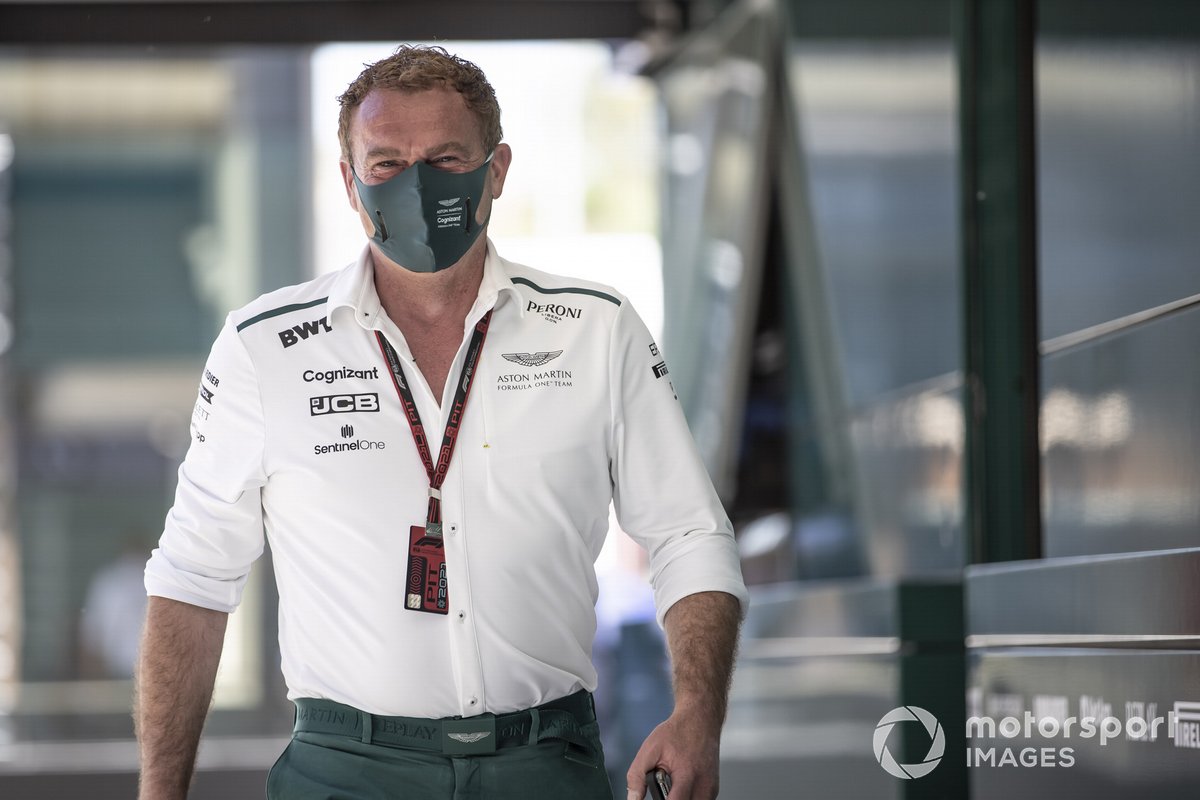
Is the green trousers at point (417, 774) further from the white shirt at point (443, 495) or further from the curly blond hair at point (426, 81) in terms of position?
the curly blond hair at point (426, 81)

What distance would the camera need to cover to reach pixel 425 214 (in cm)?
265

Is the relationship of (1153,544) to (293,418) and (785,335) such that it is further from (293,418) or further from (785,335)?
(785,335)

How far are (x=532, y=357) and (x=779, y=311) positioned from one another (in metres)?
5.89

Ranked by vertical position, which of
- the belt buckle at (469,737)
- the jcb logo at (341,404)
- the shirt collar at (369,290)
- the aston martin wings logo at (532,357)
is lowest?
the belt buckle at (469,737)

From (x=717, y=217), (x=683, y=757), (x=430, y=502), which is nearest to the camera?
(x=683, y=757)

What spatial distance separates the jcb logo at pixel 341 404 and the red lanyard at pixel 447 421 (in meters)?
0.05

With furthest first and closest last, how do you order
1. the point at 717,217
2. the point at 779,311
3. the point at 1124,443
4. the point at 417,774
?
the point at 717,217, the point at 779,311, the point at 1124,443, the point at 417,774

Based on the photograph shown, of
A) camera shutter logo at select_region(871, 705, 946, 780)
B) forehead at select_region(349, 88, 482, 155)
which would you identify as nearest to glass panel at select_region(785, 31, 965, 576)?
camera shutter logo at select_region(871, 705, 946, 780)

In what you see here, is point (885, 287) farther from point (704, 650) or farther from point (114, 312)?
point (114, 312)

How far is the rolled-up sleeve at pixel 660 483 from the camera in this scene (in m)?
2.56

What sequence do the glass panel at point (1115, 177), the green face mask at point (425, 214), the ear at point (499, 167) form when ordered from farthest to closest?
1. the glass panel at point (1115, 177)
2. the ear at point (499, 167)
3. the green face mask at point (425, 214)

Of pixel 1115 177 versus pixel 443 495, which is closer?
pixel 443 495

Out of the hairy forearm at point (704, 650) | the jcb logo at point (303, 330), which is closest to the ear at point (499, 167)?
the jcb logo at point (303, 330)
